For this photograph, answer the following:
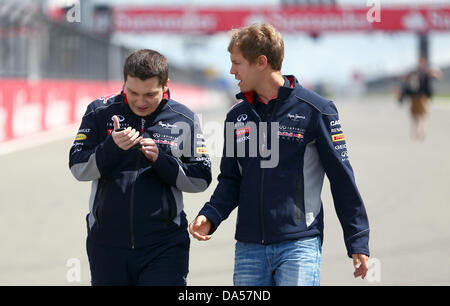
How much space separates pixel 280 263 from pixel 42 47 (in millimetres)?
18953

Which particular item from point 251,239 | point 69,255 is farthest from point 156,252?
point 69,255

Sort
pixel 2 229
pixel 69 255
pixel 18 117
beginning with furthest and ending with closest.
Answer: pixel 18 117 → pixel 2 229 → pixel 69 255

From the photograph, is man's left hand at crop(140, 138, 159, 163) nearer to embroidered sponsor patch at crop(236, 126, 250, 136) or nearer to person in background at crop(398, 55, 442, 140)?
embroidered sponsor patch at crop(236, 126, 250, 136)

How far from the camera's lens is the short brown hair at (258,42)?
3.23 meters

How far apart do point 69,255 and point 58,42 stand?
16841 millimetres

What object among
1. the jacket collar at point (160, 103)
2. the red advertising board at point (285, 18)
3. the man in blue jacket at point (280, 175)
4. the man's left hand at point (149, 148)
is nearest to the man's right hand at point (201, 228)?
the man in blue jacket at point (280, 175)

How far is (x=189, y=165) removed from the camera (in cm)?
353

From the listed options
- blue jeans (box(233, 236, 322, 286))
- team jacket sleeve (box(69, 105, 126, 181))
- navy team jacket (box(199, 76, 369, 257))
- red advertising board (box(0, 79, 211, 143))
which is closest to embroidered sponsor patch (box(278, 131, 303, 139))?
navy team jacket (box(199, 76, 369, 257))

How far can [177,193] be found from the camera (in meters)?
3.54

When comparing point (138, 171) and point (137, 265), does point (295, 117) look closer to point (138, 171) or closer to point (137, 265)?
point (138, 171)

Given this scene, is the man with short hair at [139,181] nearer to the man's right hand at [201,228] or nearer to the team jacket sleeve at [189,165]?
the team jacket sleeve at [189,165]

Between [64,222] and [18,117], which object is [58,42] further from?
[64,222]

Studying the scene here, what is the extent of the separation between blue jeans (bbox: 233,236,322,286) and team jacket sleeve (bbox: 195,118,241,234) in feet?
0.58

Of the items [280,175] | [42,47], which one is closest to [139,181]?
[280,175]
